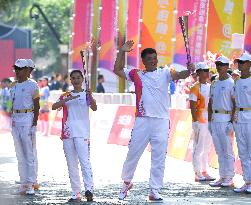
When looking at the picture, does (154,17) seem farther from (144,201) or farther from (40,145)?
(144,201)

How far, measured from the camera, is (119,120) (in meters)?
25.5

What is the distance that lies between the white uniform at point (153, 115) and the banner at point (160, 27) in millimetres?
13269

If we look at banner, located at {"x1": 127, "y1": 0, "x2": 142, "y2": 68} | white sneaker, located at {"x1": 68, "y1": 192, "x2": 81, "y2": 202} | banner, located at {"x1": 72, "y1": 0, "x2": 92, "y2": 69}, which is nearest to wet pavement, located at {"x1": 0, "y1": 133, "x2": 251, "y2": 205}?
white sneaker, located at {"x1": 68, "y1": 192, "x2": 81, "y2": 202}

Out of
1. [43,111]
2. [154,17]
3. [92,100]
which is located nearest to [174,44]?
[154,17]

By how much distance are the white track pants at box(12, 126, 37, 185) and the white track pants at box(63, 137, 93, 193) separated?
3.58ft

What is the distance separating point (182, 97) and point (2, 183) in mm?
10494

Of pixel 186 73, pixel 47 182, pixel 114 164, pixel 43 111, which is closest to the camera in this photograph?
pixel 186 73

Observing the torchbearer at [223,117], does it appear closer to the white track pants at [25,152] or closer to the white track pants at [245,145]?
the white track pants at [245,145]

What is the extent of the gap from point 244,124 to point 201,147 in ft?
7.15

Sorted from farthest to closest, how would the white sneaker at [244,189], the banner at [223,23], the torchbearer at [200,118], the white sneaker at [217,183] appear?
the banner at [223,23], the torchbearer at [200,118], the white sneaker at [217,183], the white sneaker at [244,189]

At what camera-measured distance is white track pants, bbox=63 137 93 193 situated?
43.1 feet

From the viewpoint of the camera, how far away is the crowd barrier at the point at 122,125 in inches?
798

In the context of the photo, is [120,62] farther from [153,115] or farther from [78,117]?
[78,117]

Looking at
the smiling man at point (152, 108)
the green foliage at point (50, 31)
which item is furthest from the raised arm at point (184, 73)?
the green foliage at point (50, 31)
